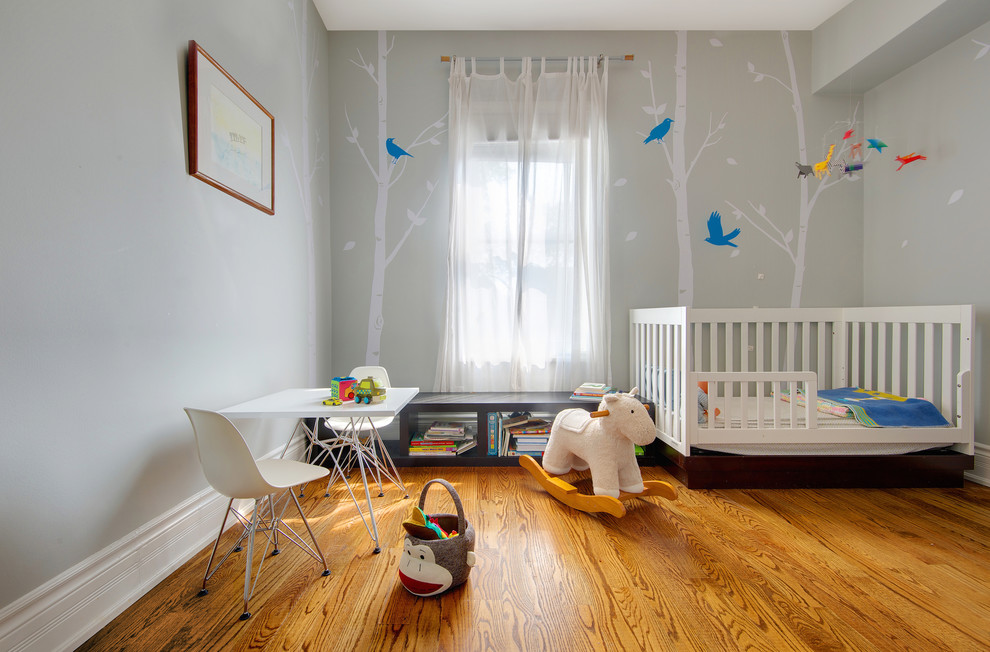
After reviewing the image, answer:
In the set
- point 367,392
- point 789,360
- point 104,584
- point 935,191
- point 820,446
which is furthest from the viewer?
point 789,360

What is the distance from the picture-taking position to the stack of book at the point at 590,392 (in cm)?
286

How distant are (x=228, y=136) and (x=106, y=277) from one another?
86cm

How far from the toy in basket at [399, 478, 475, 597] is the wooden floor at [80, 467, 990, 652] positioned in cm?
5

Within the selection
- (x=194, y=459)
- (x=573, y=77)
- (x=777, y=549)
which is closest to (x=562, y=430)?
(x=777, y=549)

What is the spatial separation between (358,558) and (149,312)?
1.09 metres

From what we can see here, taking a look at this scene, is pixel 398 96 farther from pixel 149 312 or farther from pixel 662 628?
pixel 662 628

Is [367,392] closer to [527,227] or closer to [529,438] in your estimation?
[529,438]

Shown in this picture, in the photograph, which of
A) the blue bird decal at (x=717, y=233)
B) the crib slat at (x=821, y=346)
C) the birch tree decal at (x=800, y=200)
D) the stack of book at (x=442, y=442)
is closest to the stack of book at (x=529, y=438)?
the stack of book at (x=442, y=442)

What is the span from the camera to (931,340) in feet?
8.21

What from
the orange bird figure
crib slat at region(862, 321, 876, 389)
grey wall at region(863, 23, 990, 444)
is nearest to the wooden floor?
crib slat at region(862, 321, 876, 389)

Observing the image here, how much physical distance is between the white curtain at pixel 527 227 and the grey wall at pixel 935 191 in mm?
1814

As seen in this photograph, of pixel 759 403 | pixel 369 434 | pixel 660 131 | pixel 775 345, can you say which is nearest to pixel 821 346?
pixel 775 345

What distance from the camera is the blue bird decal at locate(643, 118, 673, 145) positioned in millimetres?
3100

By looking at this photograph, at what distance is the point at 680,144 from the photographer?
324cm
